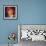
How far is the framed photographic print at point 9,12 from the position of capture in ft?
17.3

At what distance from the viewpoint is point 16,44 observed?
5.05m

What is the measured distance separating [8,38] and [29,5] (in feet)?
4.79

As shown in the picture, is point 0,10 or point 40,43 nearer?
point 40,43

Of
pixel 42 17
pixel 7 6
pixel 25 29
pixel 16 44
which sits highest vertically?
pixel 7 6

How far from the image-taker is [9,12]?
17.4 ft

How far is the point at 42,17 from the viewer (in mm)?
5297

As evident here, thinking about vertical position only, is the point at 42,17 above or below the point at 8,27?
above

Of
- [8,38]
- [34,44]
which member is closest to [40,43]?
[34,44]

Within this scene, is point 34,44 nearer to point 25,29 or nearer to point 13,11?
point 25,29

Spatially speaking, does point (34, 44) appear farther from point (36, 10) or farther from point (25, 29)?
point (36, 10)

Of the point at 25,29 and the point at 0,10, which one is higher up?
the point at 0,10

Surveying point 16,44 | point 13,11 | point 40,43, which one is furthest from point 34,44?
point 13,11

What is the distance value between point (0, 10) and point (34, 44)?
6.00 ft

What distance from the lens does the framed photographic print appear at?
5285 millimetres
